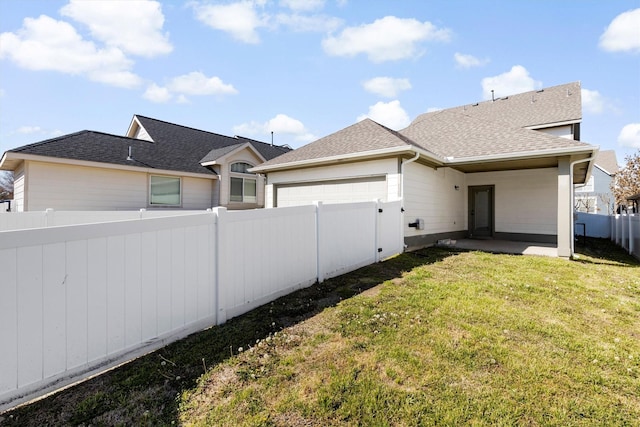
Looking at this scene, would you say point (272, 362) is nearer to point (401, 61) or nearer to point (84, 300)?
point (84, 300)

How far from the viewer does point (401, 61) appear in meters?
12.0

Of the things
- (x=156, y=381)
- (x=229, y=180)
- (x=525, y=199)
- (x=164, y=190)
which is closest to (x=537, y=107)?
(x=525, y=199)

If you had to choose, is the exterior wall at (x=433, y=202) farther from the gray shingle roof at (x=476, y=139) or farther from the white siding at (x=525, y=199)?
the white siding at (x=525, y=199)

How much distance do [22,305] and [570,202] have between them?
10.5m

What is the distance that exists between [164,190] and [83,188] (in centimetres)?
275

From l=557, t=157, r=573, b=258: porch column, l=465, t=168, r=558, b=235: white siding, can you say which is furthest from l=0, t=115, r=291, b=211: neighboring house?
l=557, t=157, r=573, b=258: porch column

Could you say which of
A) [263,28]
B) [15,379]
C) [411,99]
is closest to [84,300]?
[15,379]

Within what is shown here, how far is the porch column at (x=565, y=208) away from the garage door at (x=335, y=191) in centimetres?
457

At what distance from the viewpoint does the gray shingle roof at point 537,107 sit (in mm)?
14672

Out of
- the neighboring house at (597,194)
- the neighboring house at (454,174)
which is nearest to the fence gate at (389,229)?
the neighboring house at (454,174)

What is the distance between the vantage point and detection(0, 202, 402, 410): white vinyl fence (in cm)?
215

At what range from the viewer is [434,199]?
1001 cm

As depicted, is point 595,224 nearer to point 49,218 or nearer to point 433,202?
point 433,202

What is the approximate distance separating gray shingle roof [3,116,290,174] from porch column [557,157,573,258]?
13054 millimetres
